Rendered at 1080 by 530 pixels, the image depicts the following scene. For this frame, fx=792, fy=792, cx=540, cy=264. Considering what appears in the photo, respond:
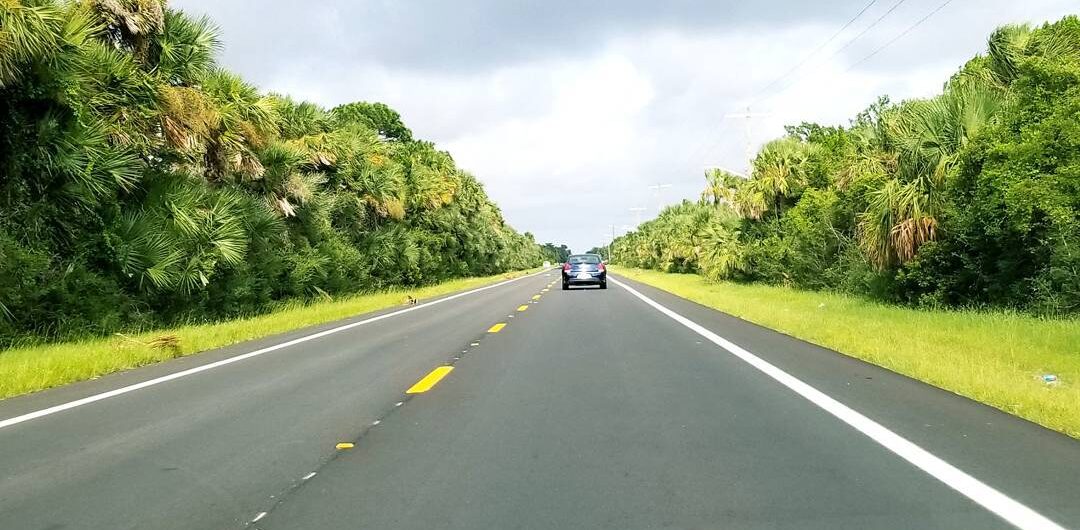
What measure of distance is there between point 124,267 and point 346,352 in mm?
5567

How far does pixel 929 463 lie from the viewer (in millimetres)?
5125

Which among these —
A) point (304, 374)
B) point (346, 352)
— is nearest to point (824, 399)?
point (304, 374)

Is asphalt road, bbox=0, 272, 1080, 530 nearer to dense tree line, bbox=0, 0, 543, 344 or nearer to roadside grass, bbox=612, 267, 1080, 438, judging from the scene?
roadside grass, bbox=612, 267, 1080, 438

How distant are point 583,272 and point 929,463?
30052mm

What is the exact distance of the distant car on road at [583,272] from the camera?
3512cm

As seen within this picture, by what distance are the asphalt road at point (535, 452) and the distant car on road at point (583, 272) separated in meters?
25.0

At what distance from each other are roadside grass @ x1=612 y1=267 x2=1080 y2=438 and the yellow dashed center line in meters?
5.27

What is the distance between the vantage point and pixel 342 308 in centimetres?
2216

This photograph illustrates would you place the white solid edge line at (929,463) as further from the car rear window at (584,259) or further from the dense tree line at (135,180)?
the car rear window at (584,259)

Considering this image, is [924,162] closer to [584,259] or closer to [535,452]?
[535,452]

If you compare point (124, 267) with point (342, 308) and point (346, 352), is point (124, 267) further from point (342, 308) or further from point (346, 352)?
point (342, 308)

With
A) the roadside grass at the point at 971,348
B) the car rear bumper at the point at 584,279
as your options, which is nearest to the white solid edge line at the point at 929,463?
the roadside grass at the point at 971,348

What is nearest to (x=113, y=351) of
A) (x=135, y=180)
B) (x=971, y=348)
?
(x=135, y=180)

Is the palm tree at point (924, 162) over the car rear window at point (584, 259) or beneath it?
over
